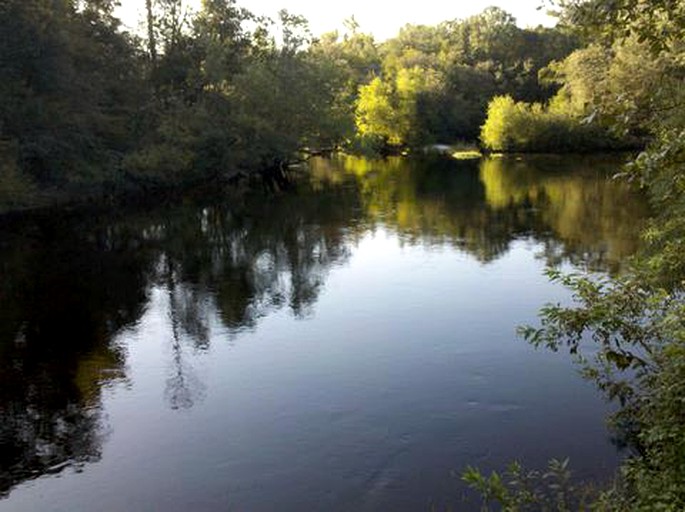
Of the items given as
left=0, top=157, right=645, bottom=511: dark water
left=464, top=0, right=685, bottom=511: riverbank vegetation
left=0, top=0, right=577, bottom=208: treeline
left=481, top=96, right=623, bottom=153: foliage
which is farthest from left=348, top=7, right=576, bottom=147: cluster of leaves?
left=464, top=0, right=685, bottom=511: riverbank vegetation

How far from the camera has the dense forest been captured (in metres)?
7.80

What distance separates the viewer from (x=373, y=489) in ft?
43.3

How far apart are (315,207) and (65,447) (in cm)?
3598

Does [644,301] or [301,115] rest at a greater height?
[301,115]

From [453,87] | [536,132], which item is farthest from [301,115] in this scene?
[453,87]

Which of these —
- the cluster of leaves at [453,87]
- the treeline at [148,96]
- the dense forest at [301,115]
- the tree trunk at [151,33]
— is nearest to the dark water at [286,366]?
the dense forest at [301,115]

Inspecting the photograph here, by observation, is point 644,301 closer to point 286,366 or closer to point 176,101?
point 286,366

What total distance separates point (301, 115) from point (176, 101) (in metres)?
13.6

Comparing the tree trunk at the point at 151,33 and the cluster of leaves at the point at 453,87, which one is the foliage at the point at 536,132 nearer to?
the cluster of leaves at the point at 453,87

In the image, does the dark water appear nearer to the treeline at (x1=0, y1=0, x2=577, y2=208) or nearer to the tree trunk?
the treeline at (x1=0, y1=0, x2=577, y2=208)

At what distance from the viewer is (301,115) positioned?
7044cm

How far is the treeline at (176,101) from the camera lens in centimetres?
4506

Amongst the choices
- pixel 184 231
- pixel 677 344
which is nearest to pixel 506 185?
Answer: pixel 184 231

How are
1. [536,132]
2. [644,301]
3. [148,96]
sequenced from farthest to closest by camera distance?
[536,132] < [148,96] < [644,301]
